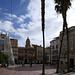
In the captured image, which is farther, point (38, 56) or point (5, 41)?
point (38, 56)

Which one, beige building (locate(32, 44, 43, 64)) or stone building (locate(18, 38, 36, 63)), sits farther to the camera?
beige building (locate(32, 44, 43, 64))

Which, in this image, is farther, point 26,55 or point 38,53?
point 38,53

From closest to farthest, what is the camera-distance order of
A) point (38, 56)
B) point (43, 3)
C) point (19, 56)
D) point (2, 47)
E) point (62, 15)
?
point (43, 3) → point (62, 15) → point (2, 47) → point (19, 56) → point (38, 56)

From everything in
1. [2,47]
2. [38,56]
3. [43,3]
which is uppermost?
[43,3]

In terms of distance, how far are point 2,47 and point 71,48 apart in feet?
159

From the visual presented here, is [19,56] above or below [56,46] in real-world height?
below

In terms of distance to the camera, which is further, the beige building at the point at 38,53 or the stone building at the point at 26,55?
the beige building at the point at 38,53

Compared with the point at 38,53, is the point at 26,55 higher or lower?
lower

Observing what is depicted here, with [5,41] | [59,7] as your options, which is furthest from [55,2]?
[5,41]

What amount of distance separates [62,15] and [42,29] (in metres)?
4.78

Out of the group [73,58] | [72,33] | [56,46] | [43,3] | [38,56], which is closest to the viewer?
[43,3]

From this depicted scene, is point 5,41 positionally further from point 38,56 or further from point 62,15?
point 62,15

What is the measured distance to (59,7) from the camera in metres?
23.8

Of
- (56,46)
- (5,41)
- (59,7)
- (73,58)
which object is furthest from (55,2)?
(5,41)
